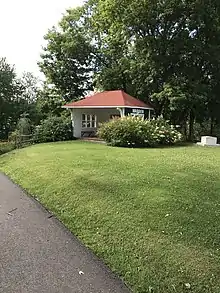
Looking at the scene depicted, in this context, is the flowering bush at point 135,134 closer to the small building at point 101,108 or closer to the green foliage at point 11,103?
the small building at point 101,108

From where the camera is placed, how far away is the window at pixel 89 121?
996 inches

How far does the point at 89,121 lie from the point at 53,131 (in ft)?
12.9

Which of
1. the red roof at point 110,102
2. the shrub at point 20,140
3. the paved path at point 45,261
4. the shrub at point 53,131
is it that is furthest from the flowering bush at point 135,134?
the paved path at point 45,261

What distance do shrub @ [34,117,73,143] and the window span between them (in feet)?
5.93

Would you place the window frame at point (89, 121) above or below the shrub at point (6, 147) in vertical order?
above

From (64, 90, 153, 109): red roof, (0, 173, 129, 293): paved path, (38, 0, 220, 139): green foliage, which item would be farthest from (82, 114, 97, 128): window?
(0, 173, 129, 293): paved path

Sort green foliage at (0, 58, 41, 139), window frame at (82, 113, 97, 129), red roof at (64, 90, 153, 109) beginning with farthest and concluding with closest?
green foliage at (0, 58, 41, 139)
window frame at (82, 113, 97, 129)
red roof at (64, 90, 153, 109)

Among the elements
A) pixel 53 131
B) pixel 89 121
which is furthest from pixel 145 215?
pixel 89 121

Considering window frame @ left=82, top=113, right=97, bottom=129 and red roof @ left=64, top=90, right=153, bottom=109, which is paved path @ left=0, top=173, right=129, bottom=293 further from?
window frame @ left=82, top=113, right=97, bottom=129

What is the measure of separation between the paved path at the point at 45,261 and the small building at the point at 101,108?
16652 millimetres

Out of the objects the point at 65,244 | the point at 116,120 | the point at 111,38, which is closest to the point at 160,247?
the point at 65,244

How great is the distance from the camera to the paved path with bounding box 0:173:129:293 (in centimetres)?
399

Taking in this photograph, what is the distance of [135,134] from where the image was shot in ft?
59.4

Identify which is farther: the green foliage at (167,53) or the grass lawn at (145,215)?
the green foliage at (167,53)
